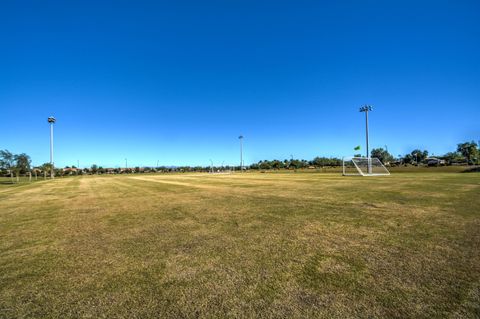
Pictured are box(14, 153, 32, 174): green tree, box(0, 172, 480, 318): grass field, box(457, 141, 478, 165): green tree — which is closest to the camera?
box(0, 172, 480, 318): grass field

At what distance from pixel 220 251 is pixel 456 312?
3.46 meters

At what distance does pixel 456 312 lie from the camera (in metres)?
2.61

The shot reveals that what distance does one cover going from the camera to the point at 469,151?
312 ft

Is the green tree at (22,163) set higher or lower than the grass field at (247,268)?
higher

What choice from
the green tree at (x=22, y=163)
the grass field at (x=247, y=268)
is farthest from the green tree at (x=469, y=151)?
the green tree at (x=22, y=163)

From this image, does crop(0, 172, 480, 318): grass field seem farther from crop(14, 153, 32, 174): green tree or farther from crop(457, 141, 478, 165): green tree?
crop(457, 141, 478, 165): green tree

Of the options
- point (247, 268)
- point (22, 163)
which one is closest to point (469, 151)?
point (247, 268)

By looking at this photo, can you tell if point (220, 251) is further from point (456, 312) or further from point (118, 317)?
point (456, 312)

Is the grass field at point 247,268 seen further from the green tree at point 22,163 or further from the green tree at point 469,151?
the green tree at point 469,151

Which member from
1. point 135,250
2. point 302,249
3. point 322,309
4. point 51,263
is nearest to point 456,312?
point 322,309

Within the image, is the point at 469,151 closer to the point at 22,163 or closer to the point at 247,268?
the point at 247,268

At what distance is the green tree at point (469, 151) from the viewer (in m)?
86.8

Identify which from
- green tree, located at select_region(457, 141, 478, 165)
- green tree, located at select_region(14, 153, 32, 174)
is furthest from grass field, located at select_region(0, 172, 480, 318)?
green tree, located at select_region(457, 141, 478, 165)

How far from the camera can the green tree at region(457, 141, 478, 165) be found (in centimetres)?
8684
